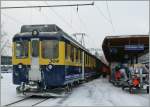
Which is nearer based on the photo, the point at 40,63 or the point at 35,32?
the point at 40,63

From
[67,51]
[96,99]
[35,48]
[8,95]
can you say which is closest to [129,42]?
[67,51]

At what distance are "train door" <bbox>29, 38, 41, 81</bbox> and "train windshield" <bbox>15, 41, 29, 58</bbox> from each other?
0.30 m

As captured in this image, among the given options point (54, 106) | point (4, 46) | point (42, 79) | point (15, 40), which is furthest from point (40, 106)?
point (4, 46)

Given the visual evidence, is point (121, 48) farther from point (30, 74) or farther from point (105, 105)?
point (105, 105)

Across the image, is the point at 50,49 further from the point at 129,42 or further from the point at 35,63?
the point at 129,42

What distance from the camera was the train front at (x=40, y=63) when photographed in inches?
751

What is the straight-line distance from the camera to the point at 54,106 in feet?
50.3

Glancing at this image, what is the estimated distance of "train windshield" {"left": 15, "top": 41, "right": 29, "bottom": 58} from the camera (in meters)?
19.5

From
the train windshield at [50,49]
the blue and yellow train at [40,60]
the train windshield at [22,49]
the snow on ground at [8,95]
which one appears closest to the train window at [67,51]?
the blue and yellow train at [40,60]

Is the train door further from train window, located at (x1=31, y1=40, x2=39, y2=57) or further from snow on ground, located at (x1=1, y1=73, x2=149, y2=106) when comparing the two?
snow on ground, located at (x1=1, y1=73, x2=149, y2=106)

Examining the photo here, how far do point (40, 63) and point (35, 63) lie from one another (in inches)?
9.9

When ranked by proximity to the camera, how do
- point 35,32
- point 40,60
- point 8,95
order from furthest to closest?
1. point 8,95
2. point 35,32
3. point 40,60

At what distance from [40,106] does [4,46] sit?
197 ft

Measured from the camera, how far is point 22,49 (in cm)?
1956
